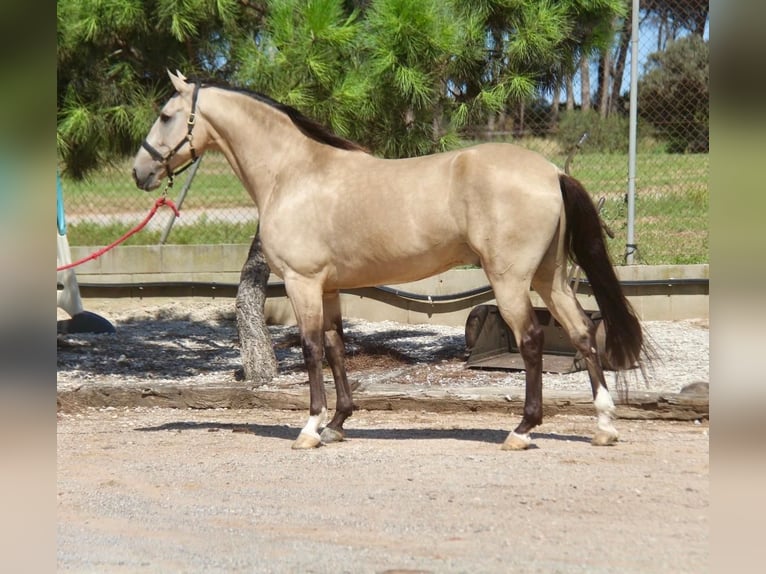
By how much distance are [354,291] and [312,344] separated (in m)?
4.25

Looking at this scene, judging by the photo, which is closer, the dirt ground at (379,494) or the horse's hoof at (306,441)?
the dirt ground at (379,494)

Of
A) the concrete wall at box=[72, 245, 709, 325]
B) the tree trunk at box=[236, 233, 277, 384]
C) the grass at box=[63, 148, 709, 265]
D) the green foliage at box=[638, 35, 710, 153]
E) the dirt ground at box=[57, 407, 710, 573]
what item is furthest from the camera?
the green foliage at box=[638, 35, 710, 153]

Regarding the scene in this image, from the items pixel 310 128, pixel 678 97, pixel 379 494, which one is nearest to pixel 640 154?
pixel 678 97

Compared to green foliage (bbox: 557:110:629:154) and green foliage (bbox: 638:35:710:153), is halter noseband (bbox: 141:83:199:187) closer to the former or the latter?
green foliage (bbox: 557:110:629:154)

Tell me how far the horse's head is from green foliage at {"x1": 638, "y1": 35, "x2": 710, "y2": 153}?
5.35 meters

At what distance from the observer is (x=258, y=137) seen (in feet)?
21.3

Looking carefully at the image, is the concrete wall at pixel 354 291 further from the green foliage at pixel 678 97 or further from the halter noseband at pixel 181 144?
the halter noseband at pixel 181 144

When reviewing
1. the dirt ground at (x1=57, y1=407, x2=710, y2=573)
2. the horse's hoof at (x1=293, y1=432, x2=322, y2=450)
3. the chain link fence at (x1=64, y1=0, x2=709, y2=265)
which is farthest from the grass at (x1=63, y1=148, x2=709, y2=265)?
the horse's hoof at (x1=293, y1=432, x2=322, y2=450)

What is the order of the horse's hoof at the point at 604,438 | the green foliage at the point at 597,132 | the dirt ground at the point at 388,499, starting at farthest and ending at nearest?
the green foliage at the point at 597,132
the horse's hoof at the point at 604,438
the dirt ground at the point at 388,499

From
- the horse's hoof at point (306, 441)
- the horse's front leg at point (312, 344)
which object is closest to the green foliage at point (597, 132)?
the horse's front leg at point (312, 344)

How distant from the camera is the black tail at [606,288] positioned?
593 cm

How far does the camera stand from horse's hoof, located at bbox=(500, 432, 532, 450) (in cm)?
580
